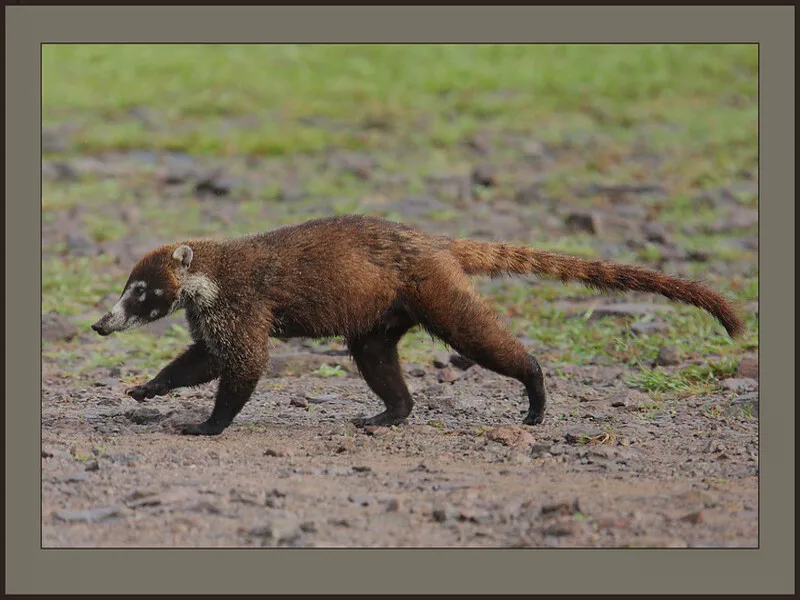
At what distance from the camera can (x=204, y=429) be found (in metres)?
7.35

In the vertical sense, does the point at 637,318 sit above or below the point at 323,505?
above

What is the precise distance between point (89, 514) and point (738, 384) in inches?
170

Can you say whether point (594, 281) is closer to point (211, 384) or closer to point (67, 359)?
point (211, 384)

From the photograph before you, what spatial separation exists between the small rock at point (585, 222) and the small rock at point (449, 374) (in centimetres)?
381

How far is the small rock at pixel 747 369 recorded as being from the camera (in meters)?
8.49

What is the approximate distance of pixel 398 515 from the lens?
5793mm

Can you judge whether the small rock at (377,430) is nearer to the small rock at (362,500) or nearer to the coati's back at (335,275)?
the coati's back at (335,275)

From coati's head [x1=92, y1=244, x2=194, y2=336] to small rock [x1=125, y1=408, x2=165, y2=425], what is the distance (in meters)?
0.50

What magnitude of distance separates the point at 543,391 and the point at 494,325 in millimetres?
515

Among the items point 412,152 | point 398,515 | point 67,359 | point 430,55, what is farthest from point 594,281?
point 430,55

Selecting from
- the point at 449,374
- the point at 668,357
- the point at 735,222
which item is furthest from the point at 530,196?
the point at 449,374

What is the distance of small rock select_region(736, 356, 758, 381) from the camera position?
8.49 metres

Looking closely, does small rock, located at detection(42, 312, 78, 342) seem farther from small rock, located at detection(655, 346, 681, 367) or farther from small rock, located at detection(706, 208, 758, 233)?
small rock, located at detection(706, 208, 758, 233)

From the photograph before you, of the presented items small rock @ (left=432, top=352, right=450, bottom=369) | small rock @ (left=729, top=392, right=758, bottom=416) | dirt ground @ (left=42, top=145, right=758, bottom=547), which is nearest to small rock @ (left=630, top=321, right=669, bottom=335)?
dirt ground @ (left=42, top=145, right=758, bottom=547)
